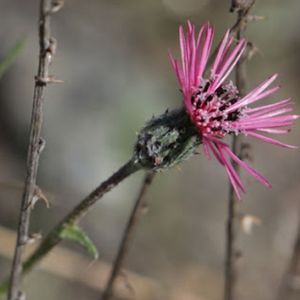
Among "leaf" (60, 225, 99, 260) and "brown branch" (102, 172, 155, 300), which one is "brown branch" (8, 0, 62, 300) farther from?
"brown branch" (102, 172, 155, 300)

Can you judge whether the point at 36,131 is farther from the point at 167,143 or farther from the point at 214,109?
the point at 214,109

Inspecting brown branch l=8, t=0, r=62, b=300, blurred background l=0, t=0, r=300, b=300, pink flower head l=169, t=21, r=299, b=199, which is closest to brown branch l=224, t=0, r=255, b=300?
pink flower head l=169, t=21, r=299, b=199

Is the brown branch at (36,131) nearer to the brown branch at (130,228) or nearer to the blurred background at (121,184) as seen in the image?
the brown branch at (130,228)

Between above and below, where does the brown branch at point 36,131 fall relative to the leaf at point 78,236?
above

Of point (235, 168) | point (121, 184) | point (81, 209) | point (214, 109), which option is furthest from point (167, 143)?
point (121, 184)

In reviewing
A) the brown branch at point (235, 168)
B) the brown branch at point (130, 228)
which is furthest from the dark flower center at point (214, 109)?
the brown branch at point (130, 228)
